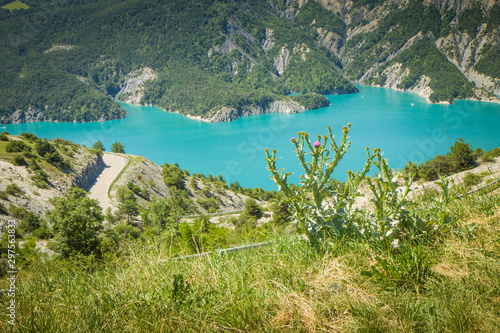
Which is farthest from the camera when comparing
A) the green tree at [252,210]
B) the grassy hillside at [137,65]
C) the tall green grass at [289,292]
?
the grassy hillside at [137,65]

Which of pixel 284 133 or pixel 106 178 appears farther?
pixel 284 133

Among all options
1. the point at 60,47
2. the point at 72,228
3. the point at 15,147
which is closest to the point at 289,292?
the point at 72,228

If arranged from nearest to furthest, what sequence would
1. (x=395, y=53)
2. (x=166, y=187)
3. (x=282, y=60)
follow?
(x=166, y=187) → (x=395, y=53) → (x=282, y=60)

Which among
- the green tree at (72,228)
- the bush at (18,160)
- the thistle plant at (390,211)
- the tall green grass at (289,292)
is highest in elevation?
the thistle plant at (390,211)

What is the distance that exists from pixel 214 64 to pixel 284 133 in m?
105

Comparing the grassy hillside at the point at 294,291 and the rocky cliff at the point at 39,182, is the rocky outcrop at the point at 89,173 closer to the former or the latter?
the rocky cliff at the point at 39,182

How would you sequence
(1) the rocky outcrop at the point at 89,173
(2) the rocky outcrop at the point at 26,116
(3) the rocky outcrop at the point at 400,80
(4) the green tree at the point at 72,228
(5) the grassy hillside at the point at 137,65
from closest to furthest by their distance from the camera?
(4) the green tree at the point at 72,228 < (1) the rocky outcrop at the point at 89,173 < (2) the rocky outcrop at the point at 26,116 < (5) the grassy hillside at the point at 137,65 < (3) the rocky outcrop at the point at 400,80

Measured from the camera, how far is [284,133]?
8744 centimetres

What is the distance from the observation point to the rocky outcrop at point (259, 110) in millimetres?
111875

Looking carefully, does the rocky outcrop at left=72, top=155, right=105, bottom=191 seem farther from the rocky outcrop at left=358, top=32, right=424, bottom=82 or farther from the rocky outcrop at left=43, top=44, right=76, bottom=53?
the rocky outcrop at left=43, top=44, right=76, bottom=53

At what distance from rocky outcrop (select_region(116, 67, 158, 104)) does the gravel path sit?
10344 cm

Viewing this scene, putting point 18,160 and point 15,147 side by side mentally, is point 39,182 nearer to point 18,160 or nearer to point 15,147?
point 18,160

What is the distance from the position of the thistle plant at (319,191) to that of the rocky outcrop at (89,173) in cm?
4246

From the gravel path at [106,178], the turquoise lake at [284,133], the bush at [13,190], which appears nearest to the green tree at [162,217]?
the gravel path at [106,178]
